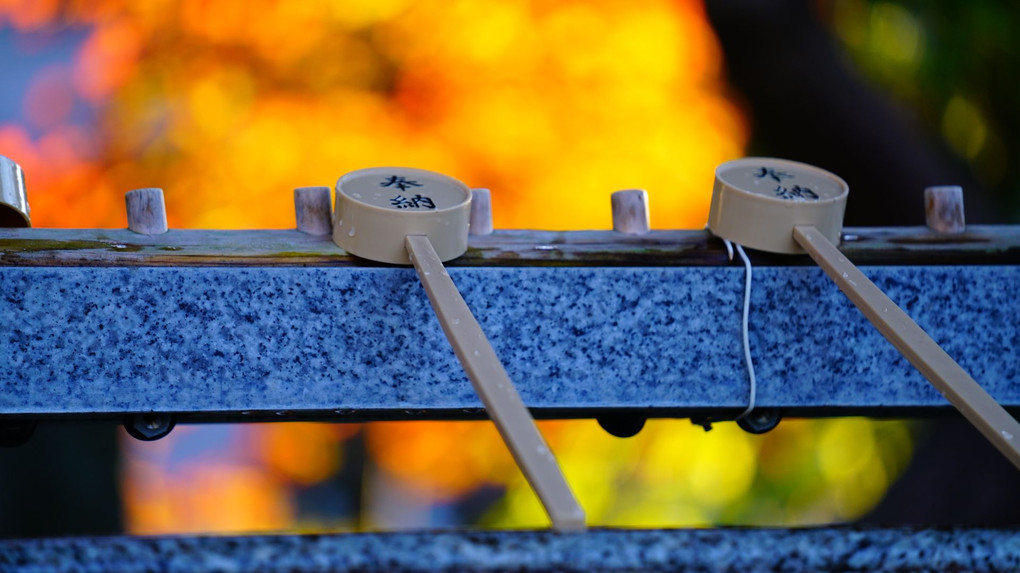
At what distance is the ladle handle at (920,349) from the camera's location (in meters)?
0.93

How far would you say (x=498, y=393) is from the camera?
881 mm

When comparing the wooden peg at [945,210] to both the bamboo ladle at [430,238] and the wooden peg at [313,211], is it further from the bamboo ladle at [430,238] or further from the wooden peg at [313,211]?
the wooden peg at [313,211]

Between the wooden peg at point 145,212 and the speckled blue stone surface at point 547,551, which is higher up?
the wooden peg at point 145,212

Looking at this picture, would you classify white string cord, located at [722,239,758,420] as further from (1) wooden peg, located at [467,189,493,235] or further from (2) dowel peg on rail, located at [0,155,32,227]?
(2) dowel peg on rail, located at [0,155,32,227]

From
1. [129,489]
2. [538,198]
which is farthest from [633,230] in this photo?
[129,489]

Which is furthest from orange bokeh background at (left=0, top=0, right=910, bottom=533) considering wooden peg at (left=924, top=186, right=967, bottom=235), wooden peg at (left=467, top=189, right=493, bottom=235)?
wooden peg at (left=467, top=189, right=493, bottom=235)

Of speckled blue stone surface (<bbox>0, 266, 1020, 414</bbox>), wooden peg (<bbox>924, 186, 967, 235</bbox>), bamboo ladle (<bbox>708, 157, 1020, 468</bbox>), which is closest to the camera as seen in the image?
bamboo ladle (<bbox>708, 157, 1020, 468</bbox>)

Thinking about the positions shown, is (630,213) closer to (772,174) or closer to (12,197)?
(772,174)

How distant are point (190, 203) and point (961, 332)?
4201 millimetres

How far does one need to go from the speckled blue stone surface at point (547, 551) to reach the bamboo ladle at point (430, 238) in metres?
0.18

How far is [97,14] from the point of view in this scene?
14.7 ft

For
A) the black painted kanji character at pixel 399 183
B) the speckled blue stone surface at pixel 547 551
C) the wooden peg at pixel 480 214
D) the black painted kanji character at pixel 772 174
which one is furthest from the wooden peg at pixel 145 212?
the black painted kanji character at pixel 772 174

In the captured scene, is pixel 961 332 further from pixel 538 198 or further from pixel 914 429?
pixel 538 198

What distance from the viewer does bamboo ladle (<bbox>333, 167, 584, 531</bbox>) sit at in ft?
2.96
